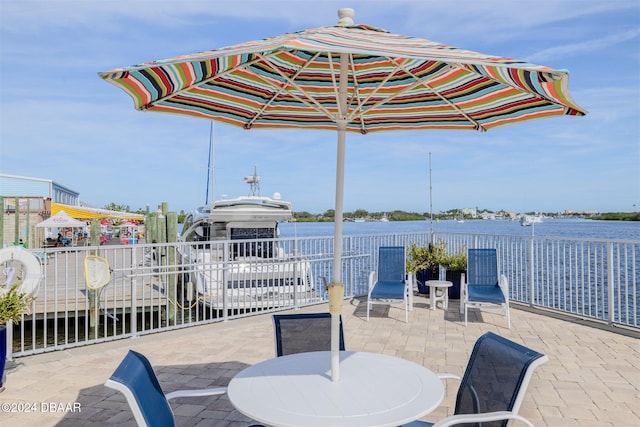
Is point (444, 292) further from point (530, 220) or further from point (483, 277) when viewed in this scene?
point (530, 220)

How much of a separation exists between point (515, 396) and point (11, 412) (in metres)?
3.49

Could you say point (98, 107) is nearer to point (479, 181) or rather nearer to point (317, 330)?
point (317, 330)

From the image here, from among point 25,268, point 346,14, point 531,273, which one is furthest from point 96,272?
point 531,273

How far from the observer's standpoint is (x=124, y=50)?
839 cm

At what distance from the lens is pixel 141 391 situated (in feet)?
5.69

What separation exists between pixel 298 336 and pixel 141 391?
1250mm

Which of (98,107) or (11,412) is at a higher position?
(98,107)

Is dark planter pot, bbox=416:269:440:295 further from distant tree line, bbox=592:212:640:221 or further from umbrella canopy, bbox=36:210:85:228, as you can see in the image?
distant tree line, bbox=592:212:640:221

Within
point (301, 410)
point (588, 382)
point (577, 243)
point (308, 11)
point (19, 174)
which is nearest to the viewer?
point (301, 410)

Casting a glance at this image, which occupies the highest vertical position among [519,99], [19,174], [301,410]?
[19,174]

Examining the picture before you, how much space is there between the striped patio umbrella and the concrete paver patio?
7.04 ft

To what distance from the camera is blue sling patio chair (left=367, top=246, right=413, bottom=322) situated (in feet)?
20.7

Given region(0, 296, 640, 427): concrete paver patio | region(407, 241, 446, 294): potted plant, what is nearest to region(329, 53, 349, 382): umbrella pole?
region(0, 296, 640, 427): concrete paver patio

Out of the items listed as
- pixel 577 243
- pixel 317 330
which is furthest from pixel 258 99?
pixel 577 243
